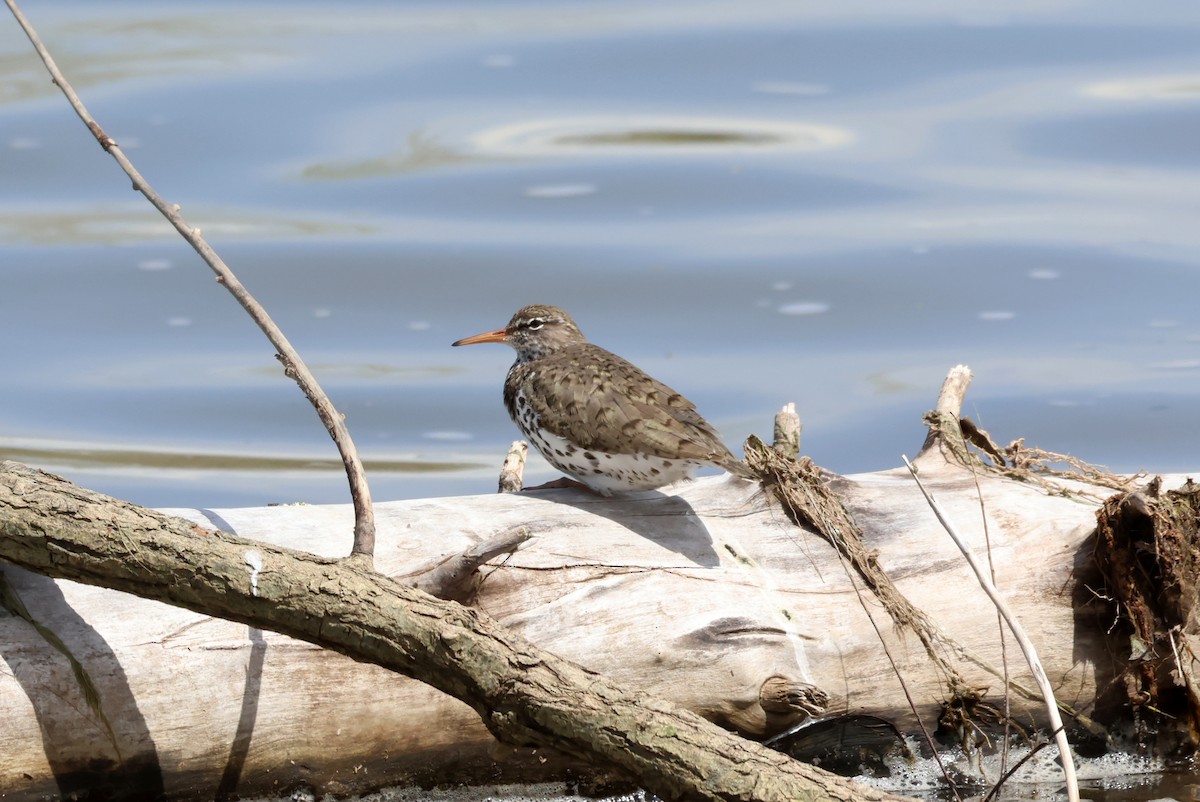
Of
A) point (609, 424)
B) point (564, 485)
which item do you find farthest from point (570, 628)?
point (564, 485)

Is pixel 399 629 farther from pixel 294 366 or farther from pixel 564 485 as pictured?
pixel 564 485

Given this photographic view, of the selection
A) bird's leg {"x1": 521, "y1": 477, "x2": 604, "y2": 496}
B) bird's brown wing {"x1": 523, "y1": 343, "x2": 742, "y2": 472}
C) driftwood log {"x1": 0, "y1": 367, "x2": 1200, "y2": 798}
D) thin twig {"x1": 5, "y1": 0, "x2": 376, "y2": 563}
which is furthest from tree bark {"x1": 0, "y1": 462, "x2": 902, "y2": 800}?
bird's leg {"x1": 521, "y1": 477, "x2": 604, "y2": 496}

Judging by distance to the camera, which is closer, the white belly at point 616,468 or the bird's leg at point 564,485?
the white belly at point 616,468

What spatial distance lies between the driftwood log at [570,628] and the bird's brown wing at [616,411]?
228mm

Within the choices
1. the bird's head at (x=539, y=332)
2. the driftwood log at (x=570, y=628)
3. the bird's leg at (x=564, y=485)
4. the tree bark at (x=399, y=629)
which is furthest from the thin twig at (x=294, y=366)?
the bird's head at (x=539, y=332)

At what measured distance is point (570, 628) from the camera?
4570 mm

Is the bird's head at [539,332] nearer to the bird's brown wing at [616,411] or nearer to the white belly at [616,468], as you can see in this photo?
the bird's brown wing at [616,411]

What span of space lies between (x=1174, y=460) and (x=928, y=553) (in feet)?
13.0

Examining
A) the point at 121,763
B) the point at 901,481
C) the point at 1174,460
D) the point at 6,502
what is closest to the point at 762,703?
the point at 901,481

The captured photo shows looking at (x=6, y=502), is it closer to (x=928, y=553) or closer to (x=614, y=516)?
(x=614, y=516)

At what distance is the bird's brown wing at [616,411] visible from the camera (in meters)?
5.20

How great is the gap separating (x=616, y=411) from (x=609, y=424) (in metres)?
0.09

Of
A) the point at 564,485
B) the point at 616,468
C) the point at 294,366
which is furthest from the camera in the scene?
the point at 564,485

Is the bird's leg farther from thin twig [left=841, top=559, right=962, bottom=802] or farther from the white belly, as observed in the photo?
thin twig [left=841, top=559, right=962, bottom=802]
